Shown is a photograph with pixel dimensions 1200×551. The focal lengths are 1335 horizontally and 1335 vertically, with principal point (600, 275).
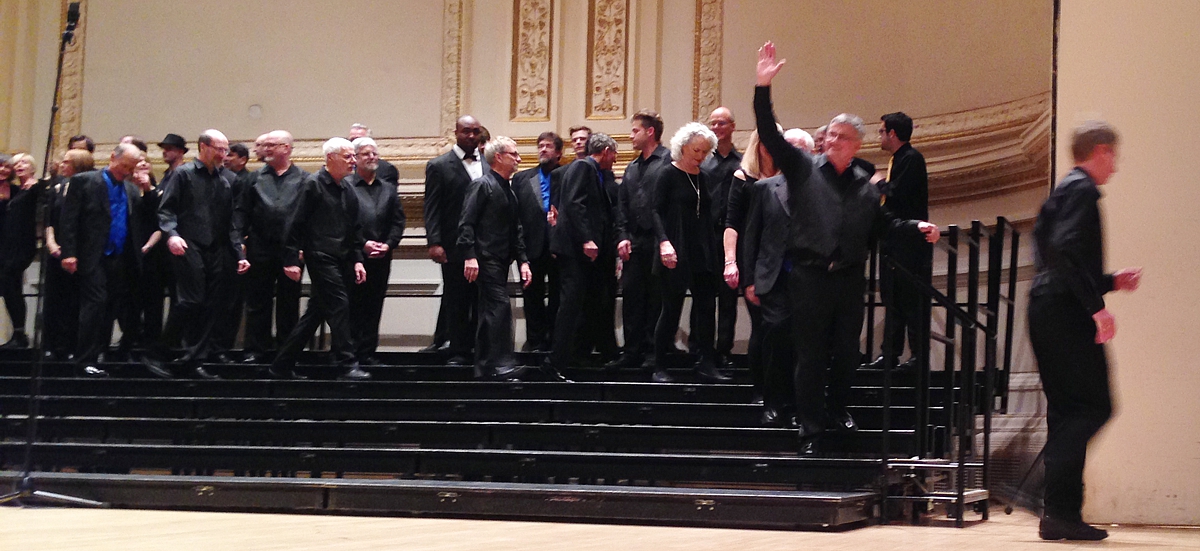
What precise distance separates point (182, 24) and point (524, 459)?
8.04 metres

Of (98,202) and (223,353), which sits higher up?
(98,202)

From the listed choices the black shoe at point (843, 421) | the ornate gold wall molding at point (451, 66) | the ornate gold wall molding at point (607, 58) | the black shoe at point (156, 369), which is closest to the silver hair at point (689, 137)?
the black shoe at point (843, 421)

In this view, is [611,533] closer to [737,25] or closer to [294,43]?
[737,25]

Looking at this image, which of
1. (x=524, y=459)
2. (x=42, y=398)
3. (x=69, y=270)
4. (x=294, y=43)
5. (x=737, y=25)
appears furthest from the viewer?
(x=294, y=43)

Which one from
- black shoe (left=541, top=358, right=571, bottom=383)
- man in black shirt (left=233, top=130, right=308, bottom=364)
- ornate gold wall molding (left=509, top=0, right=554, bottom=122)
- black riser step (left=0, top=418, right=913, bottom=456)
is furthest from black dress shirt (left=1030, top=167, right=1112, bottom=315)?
ornate gold wall molding (left=509, top=0, right=554, bottom=122)

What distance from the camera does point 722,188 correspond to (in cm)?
758

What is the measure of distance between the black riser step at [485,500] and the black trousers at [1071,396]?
2.62ft

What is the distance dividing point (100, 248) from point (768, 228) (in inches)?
188

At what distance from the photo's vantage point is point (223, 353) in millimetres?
8789

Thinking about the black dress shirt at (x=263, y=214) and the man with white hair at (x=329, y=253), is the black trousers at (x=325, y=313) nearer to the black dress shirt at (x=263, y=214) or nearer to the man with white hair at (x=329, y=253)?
the man with white hair at (x=329, y=253)

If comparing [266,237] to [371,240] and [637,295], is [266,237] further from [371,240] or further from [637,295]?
[637,295]

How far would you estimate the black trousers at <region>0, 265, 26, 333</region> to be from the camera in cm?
955

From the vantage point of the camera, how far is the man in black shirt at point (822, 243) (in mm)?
5688

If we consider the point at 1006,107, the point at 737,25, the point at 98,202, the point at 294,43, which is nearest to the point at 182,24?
the point at 294,43
